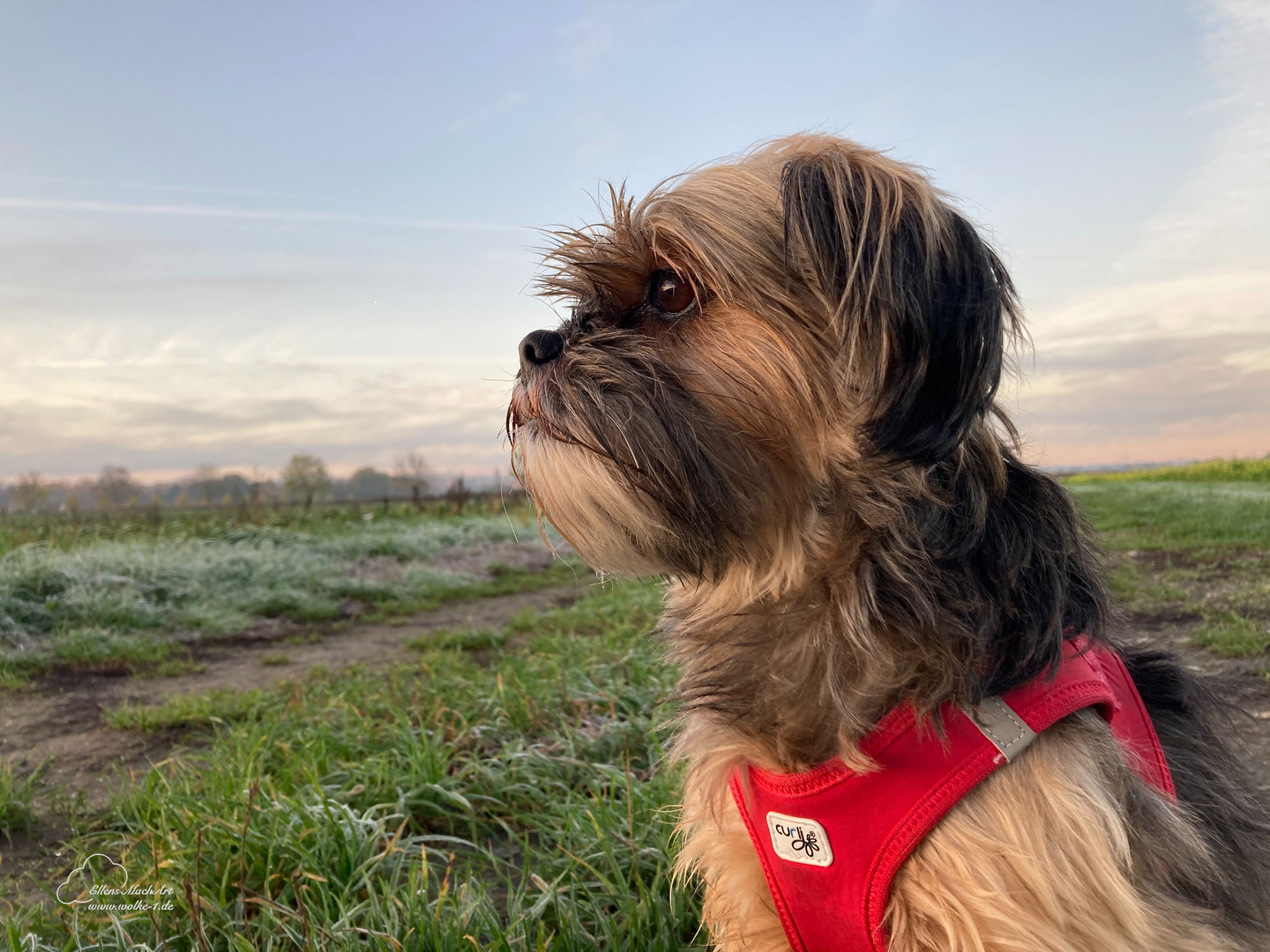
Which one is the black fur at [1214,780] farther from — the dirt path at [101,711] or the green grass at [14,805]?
the green grass at [14,805]

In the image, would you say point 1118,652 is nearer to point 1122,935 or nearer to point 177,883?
point 1122,935

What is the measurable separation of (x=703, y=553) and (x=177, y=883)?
7.88 feet

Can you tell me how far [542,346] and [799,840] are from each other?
1.47m

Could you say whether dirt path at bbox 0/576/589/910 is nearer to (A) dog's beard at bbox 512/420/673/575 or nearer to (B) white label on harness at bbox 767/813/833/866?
(A) dog's beard at bbox 512/420/673/575

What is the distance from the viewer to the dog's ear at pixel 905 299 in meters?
1.91

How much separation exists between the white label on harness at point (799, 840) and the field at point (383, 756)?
2.41 ft

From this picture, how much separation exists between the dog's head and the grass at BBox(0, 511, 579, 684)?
2740 mm

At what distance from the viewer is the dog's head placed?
194 cm

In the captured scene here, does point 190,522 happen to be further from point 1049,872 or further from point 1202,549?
point 1049,872

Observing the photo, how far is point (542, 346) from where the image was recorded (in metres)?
2.17

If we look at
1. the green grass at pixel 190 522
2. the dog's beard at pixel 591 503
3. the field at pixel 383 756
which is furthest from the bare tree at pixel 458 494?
the dog's beard at pixel 591 503

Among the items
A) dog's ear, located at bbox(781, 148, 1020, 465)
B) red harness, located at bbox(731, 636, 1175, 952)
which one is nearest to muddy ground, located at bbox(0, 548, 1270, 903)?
red harness, located at bbox(731, 636, 1175, 952)

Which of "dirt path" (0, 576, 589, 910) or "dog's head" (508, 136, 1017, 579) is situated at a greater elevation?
"dog's head" (508, 136, 1017, 579)

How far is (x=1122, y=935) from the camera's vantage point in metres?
1.88
